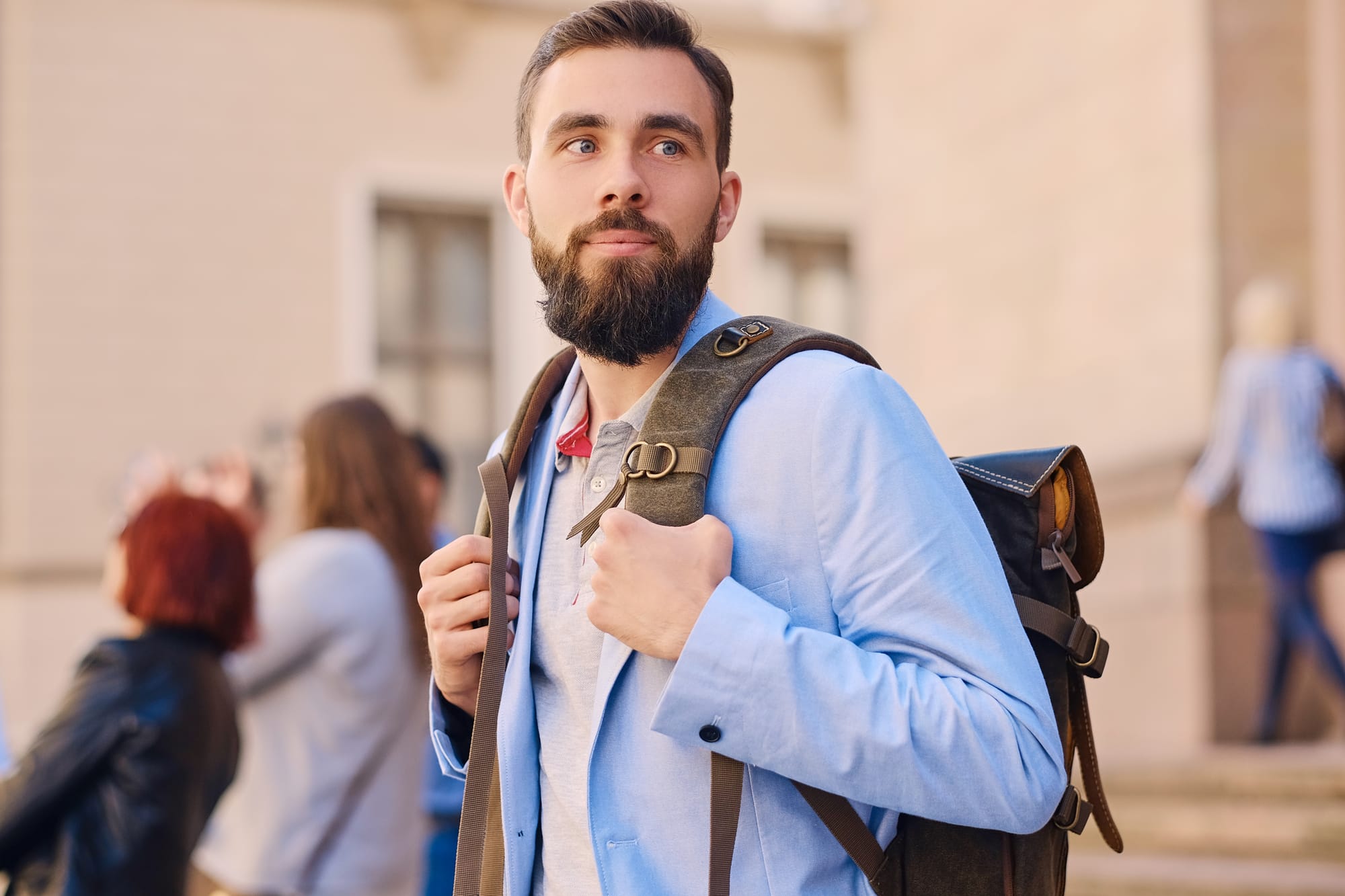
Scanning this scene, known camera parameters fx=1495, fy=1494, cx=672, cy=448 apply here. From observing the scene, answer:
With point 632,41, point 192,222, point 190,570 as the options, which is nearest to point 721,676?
point 632,41

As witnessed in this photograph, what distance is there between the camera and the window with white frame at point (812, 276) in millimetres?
14914

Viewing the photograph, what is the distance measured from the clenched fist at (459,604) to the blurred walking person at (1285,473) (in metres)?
5.44

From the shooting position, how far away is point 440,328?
14164 millimetres

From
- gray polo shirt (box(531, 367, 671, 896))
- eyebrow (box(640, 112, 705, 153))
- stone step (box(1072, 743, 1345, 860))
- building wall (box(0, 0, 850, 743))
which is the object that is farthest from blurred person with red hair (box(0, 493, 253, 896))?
building wall (box(0, 0, 850, 743))

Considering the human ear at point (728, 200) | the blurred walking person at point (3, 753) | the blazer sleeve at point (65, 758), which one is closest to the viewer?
the human ear at point (728, 200)

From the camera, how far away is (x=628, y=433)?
179 cm

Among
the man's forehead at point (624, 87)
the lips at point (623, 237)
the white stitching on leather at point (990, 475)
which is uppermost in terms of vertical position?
the man's forehead at point (624, 87)

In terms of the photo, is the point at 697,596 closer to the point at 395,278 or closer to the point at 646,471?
the point at 646,471

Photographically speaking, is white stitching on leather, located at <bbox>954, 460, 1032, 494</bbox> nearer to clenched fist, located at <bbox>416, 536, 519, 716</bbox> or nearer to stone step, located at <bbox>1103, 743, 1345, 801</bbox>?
clenched fist, located at <bbox>416, 536, 519, 716</bbox>

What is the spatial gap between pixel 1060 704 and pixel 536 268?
0.82m

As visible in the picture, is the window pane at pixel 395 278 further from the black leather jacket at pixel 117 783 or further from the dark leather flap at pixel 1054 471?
the dark leather flap at pixel 1054 471

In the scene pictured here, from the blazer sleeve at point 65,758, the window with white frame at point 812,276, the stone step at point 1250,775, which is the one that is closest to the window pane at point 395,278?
the window with white frame at point 812,276

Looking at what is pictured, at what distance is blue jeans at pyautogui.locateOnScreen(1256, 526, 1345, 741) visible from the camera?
21.1 ft

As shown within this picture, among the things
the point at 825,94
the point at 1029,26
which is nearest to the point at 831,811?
the point at 1029,26
